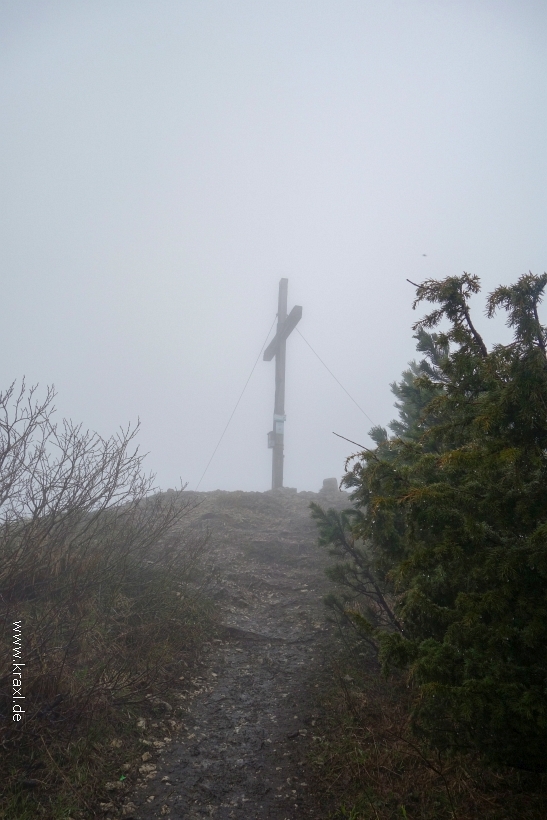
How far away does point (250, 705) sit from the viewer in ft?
18.5

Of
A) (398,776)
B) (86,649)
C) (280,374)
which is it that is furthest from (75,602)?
(280,374)

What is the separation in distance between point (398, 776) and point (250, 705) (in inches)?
82.7

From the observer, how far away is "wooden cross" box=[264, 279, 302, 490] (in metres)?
15.6

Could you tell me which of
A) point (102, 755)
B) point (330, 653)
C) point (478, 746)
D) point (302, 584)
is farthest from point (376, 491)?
point (302, 584)

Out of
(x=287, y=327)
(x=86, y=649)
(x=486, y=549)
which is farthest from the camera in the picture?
(x=287, y=327)

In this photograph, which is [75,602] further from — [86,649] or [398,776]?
[398,776]

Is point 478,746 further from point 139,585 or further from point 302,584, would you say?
point 302,584

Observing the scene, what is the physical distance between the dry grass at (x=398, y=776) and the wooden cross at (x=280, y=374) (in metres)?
10.6

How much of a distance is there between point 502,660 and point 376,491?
52.7 inches

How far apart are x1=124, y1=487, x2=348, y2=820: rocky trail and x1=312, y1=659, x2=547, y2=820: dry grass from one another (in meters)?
0.24

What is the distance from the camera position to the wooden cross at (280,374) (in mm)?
15609

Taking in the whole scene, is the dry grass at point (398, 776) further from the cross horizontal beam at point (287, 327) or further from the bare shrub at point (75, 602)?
the cross horizontal beam at point (287, 327)

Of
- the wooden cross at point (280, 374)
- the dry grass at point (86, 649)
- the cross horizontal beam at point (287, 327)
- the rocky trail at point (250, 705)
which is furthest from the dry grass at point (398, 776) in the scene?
the cross horizontal beam at point (287, 327)

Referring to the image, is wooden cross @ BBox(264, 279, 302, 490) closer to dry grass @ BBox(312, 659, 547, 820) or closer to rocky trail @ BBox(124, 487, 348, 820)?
rocky trail @ BBox(124, 487, 348, 820)
